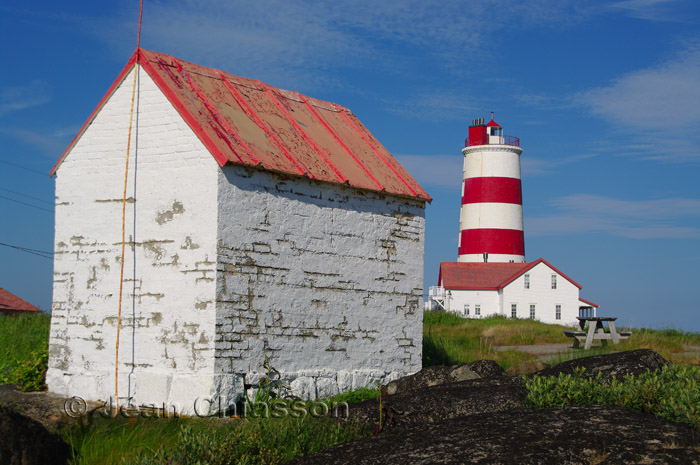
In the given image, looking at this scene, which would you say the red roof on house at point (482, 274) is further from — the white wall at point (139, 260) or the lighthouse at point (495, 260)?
the white wall at point (139, 260)

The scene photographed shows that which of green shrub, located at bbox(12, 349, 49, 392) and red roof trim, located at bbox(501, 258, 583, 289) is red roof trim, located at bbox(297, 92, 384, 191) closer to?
green shrub, located at bbox(12, 349, 49, 392)

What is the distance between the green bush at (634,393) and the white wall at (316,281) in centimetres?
361

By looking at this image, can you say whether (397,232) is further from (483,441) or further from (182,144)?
(483,441)

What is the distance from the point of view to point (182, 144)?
10086 mm

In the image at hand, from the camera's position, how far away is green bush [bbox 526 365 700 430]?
23.7 ft

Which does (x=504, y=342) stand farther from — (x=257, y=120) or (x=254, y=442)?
(x=254, y=442)

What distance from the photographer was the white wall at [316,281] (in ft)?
32.3

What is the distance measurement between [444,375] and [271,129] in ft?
15.3

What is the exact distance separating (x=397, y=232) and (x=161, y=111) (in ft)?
14.3

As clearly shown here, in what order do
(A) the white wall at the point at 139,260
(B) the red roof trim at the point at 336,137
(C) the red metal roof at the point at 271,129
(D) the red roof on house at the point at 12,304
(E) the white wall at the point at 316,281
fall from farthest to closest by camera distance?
1. (D) the red roof on house at the point at 12,304
2. (B) the red roof trim at the point at 336,137
3. (C) the red metal roof at the point at 271,129
4. (E) the white wall at the point at 316,281
5. (A) the white wall at the point at 139,260

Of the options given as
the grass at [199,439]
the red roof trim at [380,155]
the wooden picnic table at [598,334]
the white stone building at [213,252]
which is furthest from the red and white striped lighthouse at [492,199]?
the grass at [199,439]

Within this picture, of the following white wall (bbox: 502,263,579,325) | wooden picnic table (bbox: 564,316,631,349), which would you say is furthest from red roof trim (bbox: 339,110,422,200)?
white wall (bbox: 502,263,579,325)

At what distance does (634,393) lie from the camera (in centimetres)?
768

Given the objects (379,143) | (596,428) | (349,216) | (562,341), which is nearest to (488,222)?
(562,341)
